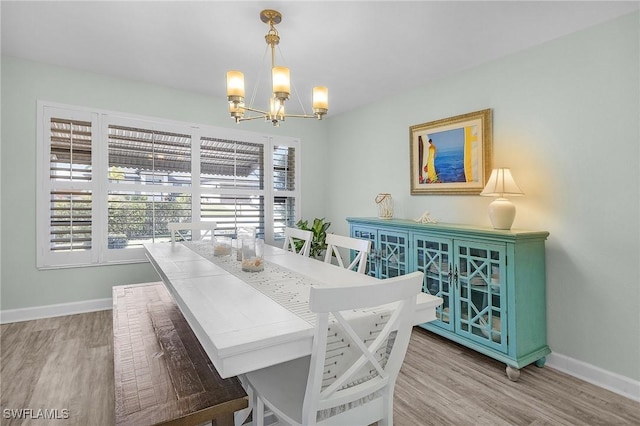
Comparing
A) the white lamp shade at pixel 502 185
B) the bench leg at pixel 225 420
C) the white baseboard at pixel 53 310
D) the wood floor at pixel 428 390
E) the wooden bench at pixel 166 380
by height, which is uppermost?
the white lamp shade at pixel 502 185

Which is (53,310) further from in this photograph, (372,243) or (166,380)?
(372,243)

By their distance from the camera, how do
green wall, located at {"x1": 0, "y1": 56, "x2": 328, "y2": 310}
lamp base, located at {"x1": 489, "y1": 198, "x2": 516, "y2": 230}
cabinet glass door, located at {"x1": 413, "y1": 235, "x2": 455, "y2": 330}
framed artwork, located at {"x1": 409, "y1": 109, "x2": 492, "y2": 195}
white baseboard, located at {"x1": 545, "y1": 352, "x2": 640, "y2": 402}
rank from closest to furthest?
white baseboard, located at {"x1": 545, "y1": 352, "x2": 640, "y2": 402} < lamp base, located at {"x1": 489, "y1": 198, "x2": 516, "y2": 230} < cabinet glass door, located at {"x1": 413, "y1": 235, "x2": 455, "y2": 330} < framed artwork, located at {"x1": 409, "y1": 109, "x2": 492, "y2": 195} < green wall, located at {"x1": 0, "y1": 56, "x2": 328, "y2": 310}

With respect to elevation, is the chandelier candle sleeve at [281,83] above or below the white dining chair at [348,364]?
above

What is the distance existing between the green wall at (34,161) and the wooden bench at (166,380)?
1784 millimetres

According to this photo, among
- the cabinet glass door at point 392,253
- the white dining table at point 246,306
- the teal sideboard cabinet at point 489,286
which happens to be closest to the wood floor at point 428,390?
the teal sideboard cabinet at point 489,286

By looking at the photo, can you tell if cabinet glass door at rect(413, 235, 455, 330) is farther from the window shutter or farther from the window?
the window shutter

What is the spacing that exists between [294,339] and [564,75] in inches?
109

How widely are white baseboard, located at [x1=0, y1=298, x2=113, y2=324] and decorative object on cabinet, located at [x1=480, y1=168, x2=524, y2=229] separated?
3.96 meters

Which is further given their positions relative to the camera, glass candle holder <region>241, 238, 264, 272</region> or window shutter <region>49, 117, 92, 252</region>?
window shutter <region>49, 117, 92, 252</region>

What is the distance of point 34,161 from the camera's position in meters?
3.22

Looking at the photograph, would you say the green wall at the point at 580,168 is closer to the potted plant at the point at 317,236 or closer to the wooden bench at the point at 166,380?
the potted plant at the point at 317,236

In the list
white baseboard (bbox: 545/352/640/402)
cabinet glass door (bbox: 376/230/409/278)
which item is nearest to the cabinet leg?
white baseboard (bbox: 545/352/640/402)

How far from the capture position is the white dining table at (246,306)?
1053 millimetres

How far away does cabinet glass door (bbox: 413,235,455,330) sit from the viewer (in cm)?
274
